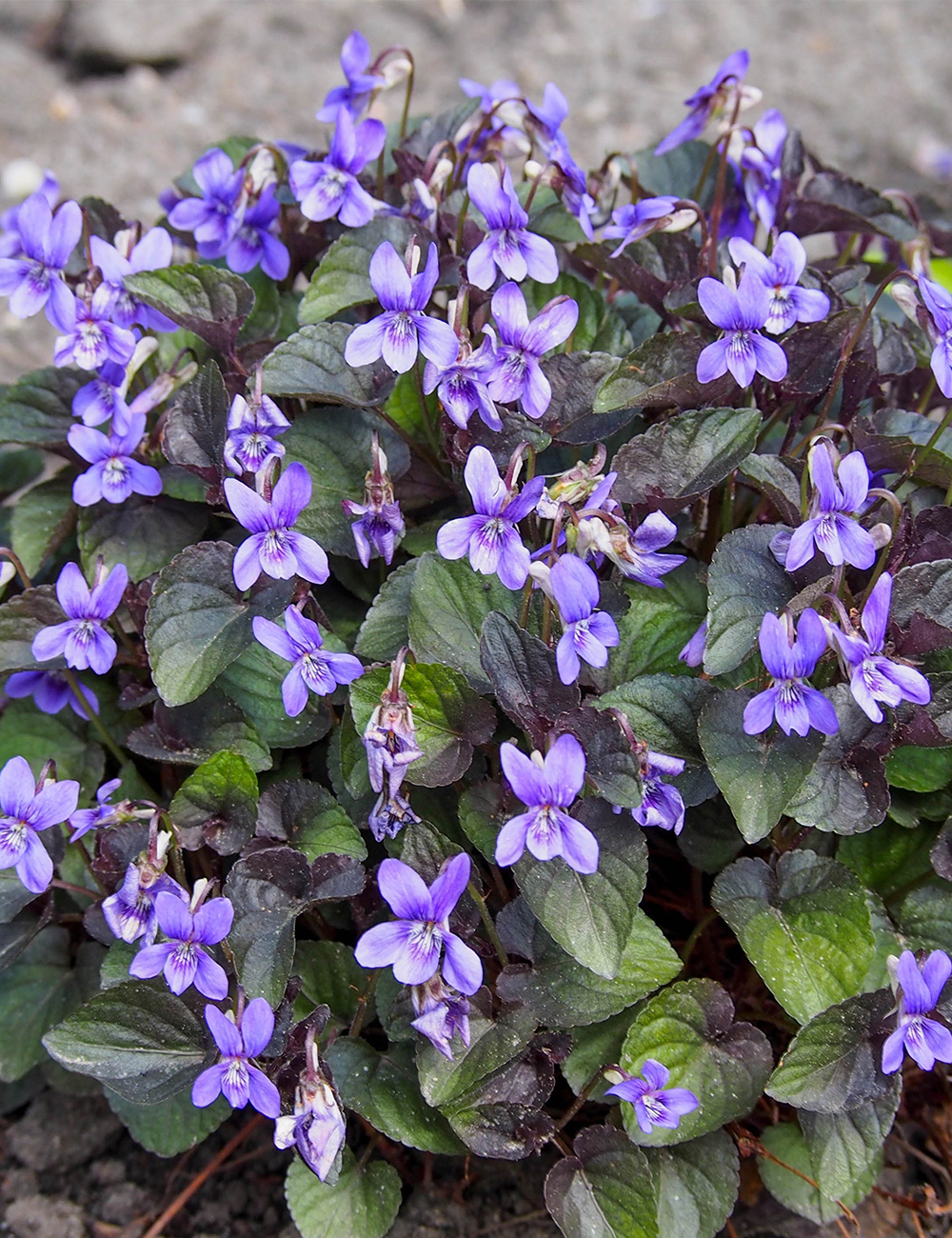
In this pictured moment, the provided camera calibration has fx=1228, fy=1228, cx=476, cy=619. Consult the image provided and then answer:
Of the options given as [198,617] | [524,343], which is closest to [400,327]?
[524,343]

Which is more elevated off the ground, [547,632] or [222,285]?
[222,285]

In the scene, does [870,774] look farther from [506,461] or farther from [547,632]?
[506,461]

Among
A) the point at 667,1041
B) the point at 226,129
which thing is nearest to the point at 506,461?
the point at 667,1041

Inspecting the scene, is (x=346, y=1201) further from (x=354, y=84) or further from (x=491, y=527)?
(x=354, y=84)

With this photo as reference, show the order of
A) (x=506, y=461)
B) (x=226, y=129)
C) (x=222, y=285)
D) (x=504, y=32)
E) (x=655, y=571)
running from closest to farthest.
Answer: (x=655, y=571), (x=506, y=461), (x=222, y=285), (x=226, y=129), (x=504, y=32)

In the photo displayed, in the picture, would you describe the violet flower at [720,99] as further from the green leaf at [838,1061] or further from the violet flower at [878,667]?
the green leaf at [838,1061]

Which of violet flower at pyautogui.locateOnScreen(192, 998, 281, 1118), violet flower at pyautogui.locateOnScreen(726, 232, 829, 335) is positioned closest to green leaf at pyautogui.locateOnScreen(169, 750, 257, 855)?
violet flower at pyautogui.locateOnScreen(192, 998, 281, 1118)
